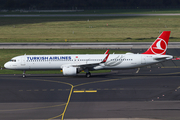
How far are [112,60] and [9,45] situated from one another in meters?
48.2

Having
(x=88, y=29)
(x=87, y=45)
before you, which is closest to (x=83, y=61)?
(x=87, y=45)

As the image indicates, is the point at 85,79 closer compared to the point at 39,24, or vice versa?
the point at 85,79

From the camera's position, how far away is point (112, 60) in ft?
156

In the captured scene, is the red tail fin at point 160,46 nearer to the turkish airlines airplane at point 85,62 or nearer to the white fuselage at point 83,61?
the turkish airlines airplane at point 85,62

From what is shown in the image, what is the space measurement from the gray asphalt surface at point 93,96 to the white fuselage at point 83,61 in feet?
6.66

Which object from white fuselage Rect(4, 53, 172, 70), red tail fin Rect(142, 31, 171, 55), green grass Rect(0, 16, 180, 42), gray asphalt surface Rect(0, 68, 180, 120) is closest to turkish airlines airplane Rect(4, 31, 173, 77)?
white fuselage Rect(4, 53, 172, 70)

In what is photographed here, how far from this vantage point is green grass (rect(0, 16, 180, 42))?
96.9 meters

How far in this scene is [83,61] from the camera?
47.6 m

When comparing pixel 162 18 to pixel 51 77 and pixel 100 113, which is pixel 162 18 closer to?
pixel 51 77

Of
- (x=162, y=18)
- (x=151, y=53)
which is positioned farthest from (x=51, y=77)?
(x=162, y=18)

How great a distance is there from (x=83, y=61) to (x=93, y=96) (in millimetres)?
13517

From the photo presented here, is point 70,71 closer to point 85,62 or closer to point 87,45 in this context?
point 85,62

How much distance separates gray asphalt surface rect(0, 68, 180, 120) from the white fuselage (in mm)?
2031

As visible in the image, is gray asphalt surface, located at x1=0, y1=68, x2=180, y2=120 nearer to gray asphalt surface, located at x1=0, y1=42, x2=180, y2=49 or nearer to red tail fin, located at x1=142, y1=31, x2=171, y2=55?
red tail fin, located at x1=142, y1=31, x2=171, y2=55
